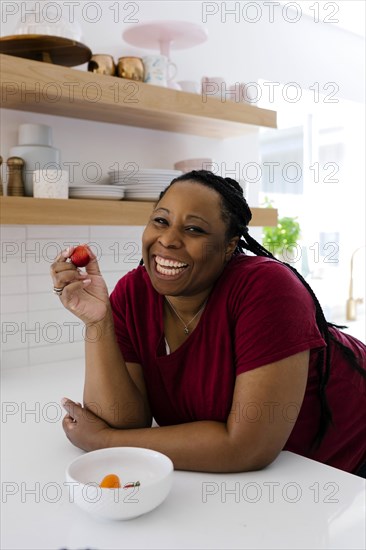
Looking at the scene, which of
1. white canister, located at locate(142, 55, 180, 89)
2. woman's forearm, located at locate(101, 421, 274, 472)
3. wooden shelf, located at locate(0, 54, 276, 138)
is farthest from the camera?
white canister, located at locate(142, 55, 180, 89)

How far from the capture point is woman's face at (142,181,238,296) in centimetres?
118

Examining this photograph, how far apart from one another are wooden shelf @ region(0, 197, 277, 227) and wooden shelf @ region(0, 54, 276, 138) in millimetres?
311

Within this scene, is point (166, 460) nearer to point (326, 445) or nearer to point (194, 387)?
point (194, 387)

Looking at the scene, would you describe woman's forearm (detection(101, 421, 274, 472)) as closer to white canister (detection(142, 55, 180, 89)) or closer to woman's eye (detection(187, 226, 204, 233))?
woman's eye (detection(187, 226, 204, 233))

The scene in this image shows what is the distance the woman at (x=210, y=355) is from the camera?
106 centimetres

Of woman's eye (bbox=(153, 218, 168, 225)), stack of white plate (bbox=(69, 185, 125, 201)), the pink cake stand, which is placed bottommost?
woman's eye (bbox=(153, 218, 168, 225))

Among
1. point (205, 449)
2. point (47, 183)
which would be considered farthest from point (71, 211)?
point (205, 449)

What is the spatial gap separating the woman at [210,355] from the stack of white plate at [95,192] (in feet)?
1.98

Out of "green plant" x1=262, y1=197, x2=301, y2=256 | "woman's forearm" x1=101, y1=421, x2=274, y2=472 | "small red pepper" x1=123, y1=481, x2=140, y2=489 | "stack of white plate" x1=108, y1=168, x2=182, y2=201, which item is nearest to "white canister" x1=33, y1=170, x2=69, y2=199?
"stack of white plate" x1=108, y1=168, x2=182, y2=201

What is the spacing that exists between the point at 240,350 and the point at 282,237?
2145 millimetres

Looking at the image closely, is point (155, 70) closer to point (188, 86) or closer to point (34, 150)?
point (188, 86)

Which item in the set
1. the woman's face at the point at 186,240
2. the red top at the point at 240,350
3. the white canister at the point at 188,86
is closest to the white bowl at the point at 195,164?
the white canister at the point at 188,86

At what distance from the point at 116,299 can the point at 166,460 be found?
18.8 inches

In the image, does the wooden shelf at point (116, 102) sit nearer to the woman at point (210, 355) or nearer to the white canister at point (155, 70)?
the white canister at point (155, 70)
